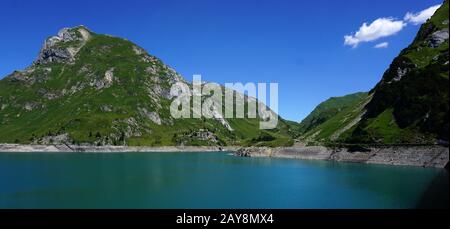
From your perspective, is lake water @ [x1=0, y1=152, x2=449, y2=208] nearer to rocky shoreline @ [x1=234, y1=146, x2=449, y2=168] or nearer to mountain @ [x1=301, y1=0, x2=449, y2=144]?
rocky shoreline @ [x1=234, y1=146, x2=449, y2=168]

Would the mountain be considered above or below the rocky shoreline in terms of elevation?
above

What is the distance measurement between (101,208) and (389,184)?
201ft

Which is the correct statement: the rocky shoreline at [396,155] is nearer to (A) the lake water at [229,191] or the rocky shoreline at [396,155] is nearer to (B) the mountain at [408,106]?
(B) the mountain at [408,106]

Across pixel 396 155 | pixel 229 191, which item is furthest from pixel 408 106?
pixel 229 191

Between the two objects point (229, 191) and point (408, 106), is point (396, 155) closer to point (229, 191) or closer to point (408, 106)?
point (408, 106)

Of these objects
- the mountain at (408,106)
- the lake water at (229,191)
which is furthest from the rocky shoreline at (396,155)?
the lake water at (229,191)

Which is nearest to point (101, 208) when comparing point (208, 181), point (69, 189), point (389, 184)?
point (69, 189)

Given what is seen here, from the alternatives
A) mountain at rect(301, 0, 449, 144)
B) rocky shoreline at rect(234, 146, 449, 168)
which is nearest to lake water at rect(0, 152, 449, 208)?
rocky shoreline at rect(234, 146, 449, 168)

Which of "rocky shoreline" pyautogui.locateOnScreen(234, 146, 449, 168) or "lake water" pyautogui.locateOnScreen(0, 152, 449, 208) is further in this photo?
"rocky shoreline" pyautogui.locateOnScreen(234, 146, 449, 168)

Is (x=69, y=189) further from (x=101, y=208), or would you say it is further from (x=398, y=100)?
(x=398, y=100)

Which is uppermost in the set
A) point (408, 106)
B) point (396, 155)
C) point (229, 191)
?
point (408, 106)

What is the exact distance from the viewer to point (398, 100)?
164125mm

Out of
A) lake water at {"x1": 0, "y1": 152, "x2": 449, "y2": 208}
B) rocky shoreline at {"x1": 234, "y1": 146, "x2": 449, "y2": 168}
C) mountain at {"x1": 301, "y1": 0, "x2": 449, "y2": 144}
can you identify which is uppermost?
mountain at {"x1": 301, "y1": 0, "x2": 449, "y2": 144}
